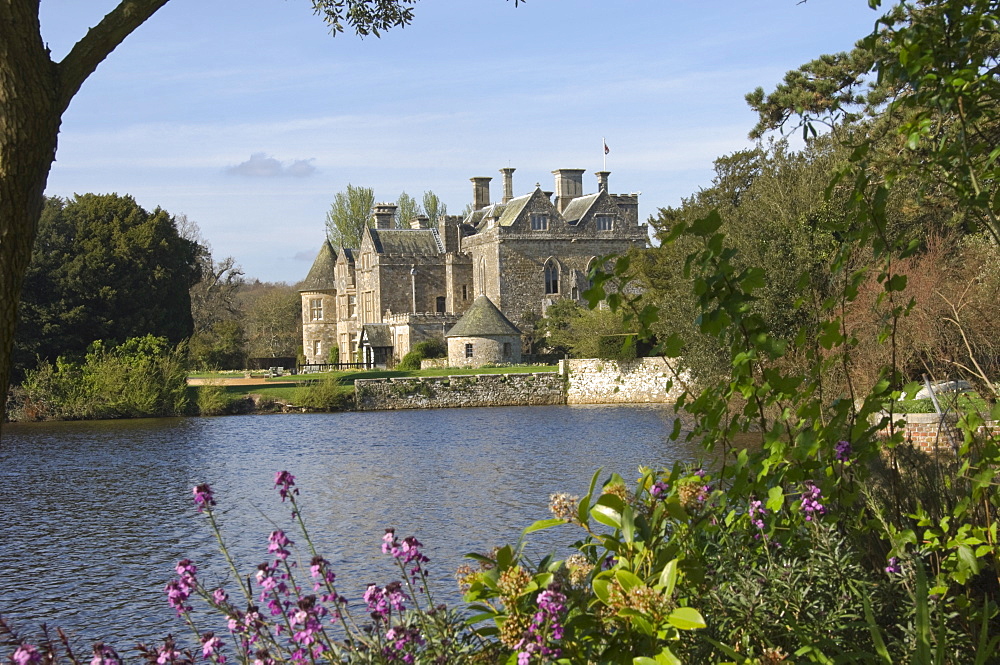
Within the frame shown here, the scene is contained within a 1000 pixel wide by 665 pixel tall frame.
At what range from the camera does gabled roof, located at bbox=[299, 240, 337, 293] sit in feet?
203

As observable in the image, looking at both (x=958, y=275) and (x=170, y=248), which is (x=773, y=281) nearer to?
(x=958, y=275)

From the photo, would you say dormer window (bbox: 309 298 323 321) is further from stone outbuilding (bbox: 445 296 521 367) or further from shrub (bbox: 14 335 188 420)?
shrub (bbox: 14 335 188 420)

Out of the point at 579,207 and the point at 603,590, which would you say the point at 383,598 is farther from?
the point at 579,207

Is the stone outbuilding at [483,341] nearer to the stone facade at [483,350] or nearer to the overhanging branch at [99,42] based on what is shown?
the stone facade at [483,350]

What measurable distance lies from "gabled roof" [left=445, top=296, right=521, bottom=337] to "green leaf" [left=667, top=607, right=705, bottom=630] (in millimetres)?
43019

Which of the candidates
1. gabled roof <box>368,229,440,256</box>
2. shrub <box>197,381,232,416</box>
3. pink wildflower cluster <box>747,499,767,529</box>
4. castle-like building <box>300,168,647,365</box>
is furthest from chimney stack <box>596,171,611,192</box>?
pink wildflower cluster <box>747,499,767,529</box>

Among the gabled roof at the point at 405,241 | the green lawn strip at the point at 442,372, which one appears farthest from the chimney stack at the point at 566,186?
the green lawn strip at the point at 442,372

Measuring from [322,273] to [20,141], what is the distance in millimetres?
60189

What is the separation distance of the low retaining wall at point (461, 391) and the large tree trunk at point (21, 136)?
34804 mm

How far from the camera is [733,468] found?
11.8 feet

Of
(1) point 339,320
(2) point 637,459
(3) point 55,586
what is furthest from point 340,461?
(1) point 339,320

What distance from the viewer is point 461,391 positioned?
38375mm

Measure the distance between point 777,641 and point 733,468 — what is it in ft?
2.13

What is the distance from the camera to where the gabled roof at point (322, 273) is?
6200 cm
